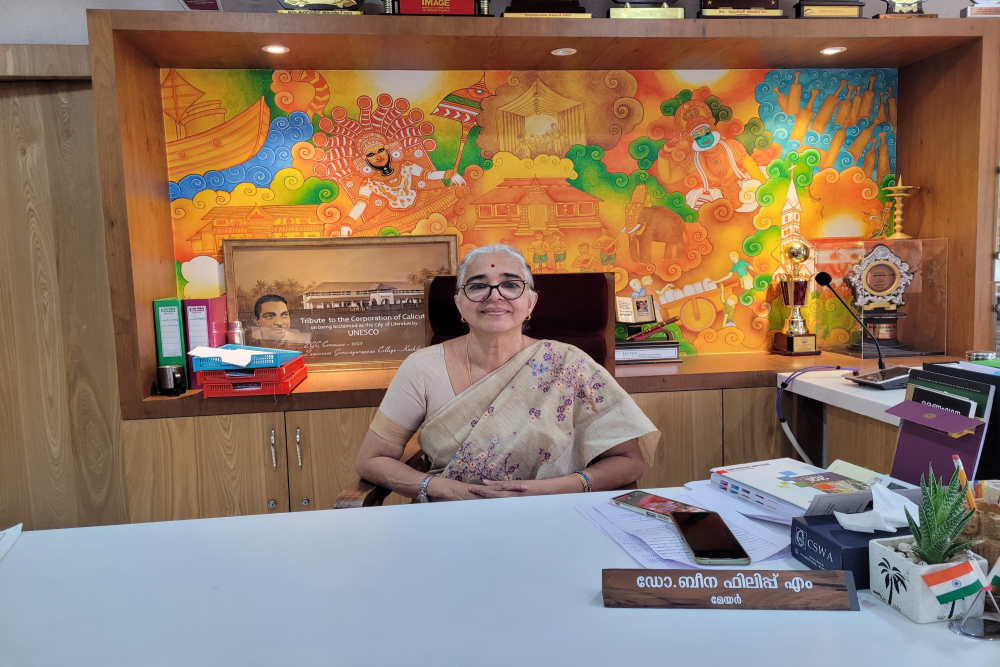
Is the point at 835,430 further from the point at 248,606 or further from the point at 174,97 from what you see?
the point at 174,97

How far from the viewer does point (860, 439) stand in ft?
7.34

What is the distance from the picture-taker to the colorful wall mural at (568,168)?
2.78m

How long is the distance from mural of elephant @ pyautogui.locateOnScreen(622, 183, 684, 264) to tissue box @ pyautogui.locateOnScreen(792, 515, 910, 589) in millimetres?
2043

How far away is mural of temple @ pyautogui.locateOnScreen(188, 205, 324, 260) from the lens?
109 inches

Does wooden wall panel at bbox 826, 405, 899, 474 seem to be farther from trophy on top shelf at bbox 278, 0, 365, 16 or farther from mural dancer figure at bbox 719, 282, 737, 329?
trophy on top shelf at bbox 278, 0, 365, 16

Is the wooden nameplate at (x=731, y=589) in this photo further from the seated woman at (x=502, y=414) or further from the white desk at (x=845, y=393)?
the white desk at (x=845, y=393)

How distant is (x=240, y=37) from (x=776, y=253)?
236 centimetres

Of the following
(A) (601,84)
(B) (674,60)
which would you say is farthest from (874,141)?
(A) (601,84)

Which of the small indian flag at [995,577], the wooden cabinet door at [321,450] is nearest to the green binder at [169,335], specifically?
the wooden cabinet door at [321,450]

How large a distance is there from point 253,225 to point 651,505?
2160 millimetres

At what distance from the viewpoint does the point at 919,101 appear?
2.90 m

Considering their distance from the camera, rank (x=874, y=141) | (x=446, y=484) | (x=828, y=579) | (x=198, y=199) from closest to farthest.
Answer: (x=828, y=579), (x=446, y=484), (x=198, y=199), (x=874, y=141)

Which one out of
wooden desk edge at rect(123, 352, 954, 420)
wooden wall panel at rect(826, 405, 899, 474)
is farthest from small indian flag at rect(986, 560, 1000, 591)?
wooden desk edge at rect(123, 352, 954, 420)

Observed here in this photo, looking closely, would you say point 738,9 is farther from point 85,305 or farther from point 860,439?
point 85,305
